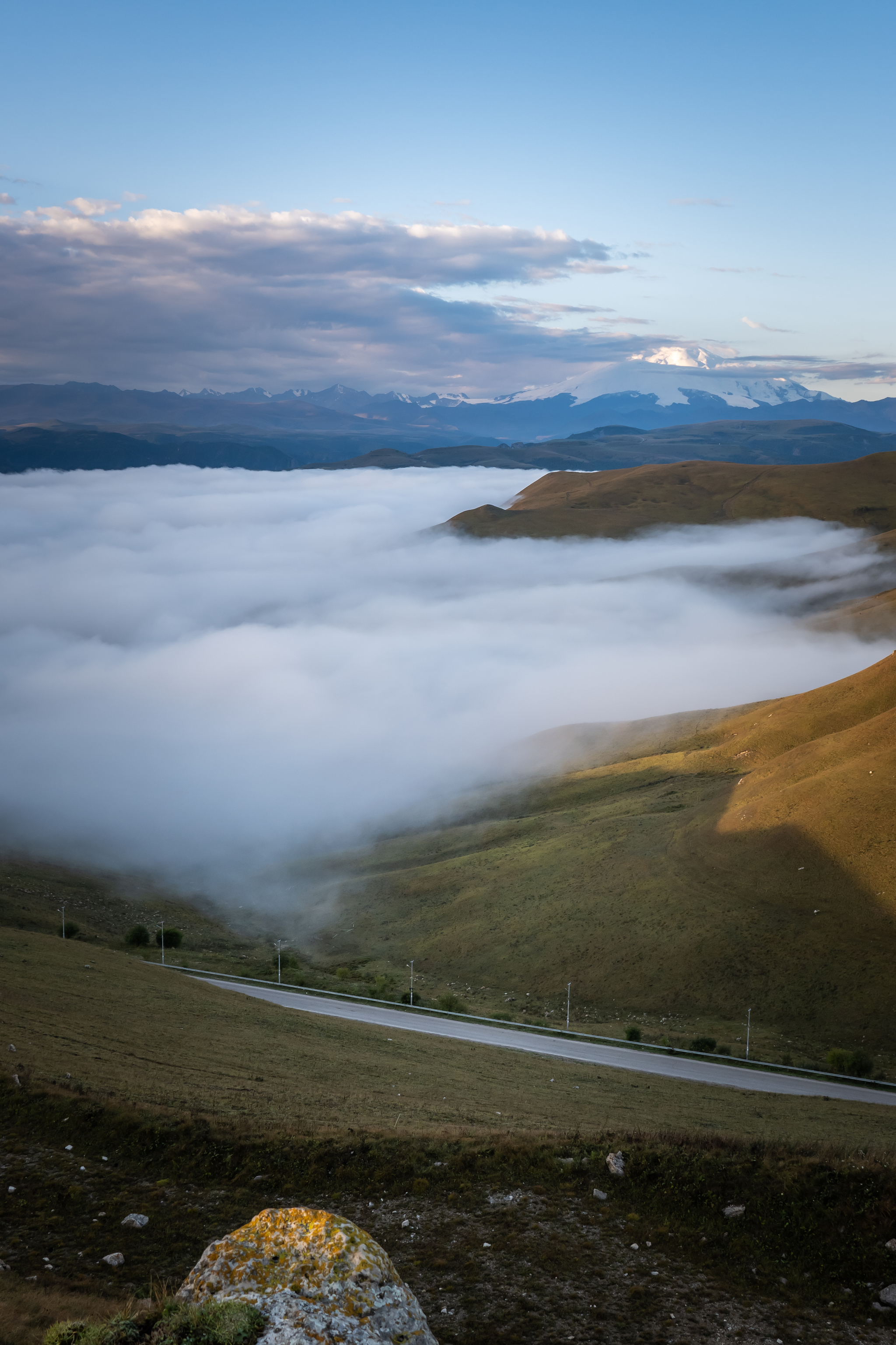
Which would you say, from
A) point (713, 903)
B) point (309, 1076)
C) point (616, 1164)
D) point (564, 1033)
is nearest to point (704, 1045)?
point (564, 1033)

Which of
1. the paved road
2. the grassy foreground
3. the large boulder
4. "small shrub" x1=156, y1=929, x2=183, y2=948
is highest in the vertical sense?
the large boulder

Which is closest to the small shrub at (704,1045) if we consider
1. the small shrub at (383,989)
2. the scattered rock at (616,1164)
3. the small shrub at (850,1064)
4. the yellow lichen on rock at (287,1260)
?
the small shrub at (850,1064)

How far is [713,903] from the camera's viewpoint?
278 feet

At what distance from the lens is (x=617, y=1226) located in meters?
18.0

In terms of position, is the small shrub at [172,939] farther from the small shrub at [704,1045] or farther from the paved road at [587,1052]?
the small shrub at [704,1045]

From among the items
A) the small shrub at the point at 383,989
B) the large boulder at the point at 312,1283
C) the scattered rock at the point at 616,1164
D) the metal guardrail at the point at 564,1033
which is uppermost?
the large boulder at the point at 312,1283

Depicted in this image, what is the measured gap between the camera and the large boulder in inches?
396

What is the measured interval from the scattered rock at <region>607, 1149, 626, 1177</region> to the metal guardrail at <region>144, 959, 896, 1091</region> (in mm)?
40883

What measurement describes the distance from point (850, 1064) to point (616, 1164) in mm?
45866

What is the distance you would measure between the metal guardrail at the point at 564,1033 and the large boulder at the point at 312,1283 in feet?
171

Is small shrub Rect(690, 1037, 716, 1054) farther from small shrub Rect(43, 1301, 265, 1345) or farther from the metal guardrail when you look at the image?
small shrub Rect(43, 1301, 265, 1345)

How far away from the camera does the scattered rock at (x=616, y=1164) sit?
2003 centimetres

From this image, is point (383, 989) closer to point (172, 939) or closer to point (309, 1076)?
point (172, 939)

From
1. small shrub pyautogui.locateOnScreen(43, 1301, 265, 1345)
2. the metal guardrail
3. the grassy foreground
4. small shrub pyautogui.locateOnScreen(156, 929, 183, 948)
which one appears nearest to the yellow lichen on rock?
small shrub pyautogui.locateOnScreen(43, 1301, 265, 1345)
